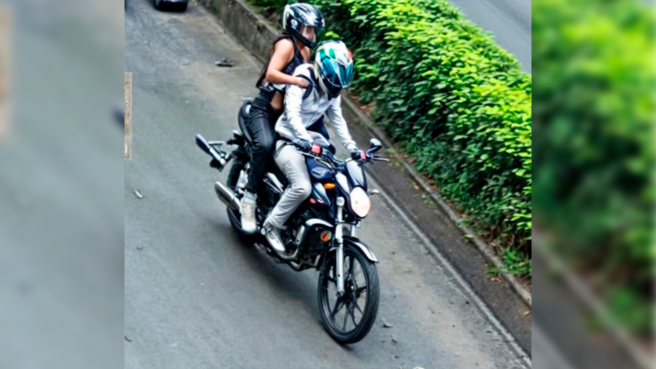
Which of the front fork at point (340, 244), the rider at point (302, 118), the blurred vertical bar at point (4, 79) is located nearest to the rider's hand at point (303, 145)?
the rider at point (302, 118)

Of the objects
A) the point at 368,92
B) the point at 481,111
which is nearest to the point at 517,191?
the point at 481,111

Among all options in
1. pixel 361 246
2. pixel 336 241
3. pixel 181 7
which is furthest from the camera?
pixel 181 7

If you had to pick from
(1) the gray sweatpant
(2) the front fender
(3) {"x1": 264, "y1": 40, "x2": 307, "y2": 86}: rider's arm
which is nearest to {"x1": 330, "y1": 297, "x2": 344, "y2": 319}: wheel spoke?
(2) the front fender

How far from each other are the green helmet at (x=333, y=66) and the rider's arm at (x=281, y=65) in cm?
16

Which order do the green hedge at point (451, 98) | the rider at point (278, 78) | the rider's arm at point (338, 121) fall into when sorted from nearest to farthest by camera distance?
1. the rider at point (278, 78)
2. the rider's arm at point (338, 121)
3. the green hedge at point (451, 98)

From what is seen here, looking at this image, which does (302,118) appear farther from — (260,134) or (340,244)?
(340,244)

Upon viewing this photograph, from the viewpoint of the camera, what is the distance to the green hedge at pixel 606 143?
124 cm

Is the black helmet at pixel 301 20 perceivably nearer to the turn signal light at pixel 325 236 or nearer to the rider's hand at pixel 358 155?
the rider's hand at pixel 358 155

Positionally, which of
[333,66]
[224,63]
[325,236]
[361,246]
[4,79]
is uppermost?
[4,79]

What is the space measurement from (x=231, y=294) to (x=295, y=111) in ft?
4.64

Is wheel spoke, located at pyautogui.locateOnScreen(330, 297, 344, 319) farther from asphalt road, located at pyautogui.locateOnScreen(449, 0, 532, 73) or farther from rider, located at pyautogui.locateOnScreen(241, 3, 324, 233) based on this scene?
asphalt road, located at pyautogui.locateOnScreen(449, 0, 532, 73)

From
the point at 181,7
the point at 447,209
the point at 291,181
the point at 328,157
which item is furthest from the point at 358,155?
the point at 181,7

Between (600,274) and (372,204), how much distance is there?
270 inches

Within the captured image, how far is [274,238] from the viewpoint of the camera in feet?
21.7
